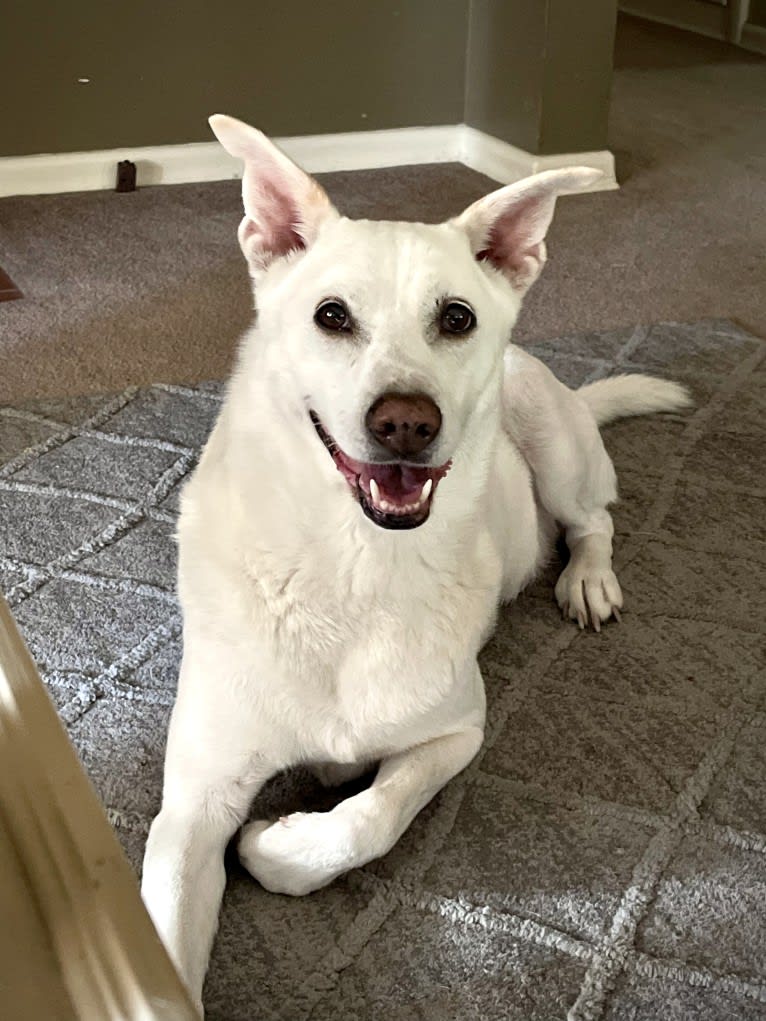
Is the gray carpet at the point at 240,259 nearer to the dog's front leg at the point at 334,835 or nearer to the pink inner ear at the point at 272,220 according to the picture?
the pink inner ear at the point at 272,220

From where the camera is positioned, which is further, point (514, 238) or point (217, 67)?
point (217, 67)

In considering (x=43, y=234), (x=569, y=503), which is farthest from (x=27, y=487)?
(x=43, y=234)

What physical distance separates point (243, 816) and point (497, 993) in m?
0.40

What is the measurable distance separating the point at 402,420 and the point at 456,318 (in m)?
0.22

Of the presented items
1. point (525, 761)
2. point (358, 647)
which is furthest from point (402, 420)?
point (525, 761)

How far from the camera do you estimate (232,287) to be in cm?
359

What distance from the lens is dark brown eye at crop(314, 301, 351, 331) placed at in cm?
148

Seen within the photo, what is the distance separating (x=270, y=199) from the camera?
5.22ft

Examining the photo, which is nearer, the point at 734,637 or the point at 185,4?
the point at 734,637

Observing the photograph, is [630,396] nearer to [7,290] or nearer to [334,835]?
[334,835]

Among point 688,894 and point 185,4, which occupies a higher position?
point 185,4

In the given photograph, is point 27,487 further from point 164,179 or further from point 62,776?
point 164,179

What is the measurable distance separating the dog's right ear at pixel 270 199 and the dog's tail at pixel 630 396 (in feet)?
4.16

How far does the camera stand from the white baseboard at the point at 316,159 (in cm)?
429
